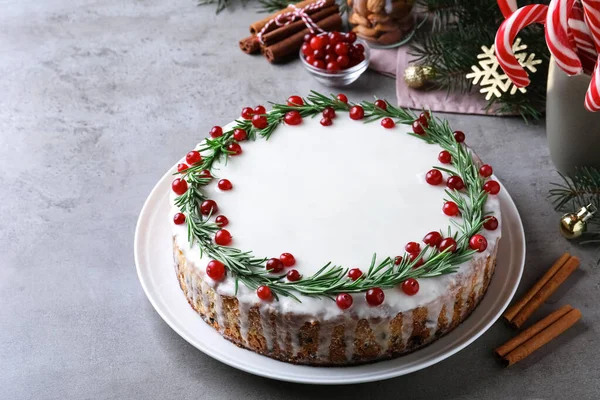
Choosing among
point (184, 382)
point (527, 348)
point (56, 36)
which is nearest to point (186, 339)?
point (184, 382)

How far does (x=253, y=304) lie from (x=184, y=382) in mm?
284

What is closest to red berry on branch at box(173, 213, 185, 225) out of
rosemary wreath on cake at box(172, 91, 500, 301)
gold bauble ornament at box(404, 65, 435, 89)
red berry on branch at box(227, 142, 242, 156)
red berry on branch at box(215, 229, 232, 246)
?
rosemary wreath on cake at box(172, 91, 500, 301)

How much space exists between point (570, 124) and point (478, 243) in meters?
0.61

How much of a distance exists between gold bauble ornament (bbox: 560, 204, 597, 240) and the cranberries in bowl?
868 millimetres

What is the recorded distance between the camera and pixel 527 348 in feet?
5.19

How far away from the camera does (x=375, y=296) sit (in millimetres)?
1389

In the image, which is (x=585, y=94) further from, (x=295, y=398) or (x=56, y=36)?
(x=56, y=36)

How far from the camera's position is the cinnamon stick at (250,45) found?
2562mm

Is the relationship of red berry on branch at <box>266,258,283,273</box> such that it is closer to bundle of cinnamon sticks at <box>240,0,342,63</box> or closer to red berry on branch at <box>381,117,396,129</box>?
red berry on branch at <box>381,117,396,129</box>

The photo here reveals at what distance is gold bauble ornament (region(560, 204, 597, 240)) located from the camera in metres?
1.81

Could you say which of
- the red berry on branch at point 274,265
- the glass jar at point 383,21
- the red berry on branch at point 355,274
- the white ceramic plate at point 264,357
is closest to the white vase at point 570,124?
the white ceramic plate at point 264,357

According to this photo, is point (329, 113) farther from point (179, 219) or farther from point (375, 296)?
point (375, 296)

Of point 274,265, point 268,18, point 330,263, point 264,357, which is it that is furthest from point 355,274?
point 268,18

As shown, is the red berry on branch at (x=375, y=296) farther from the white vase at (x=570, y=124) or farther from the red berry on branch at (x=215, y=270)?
the white vase at (x=570, y=124)
